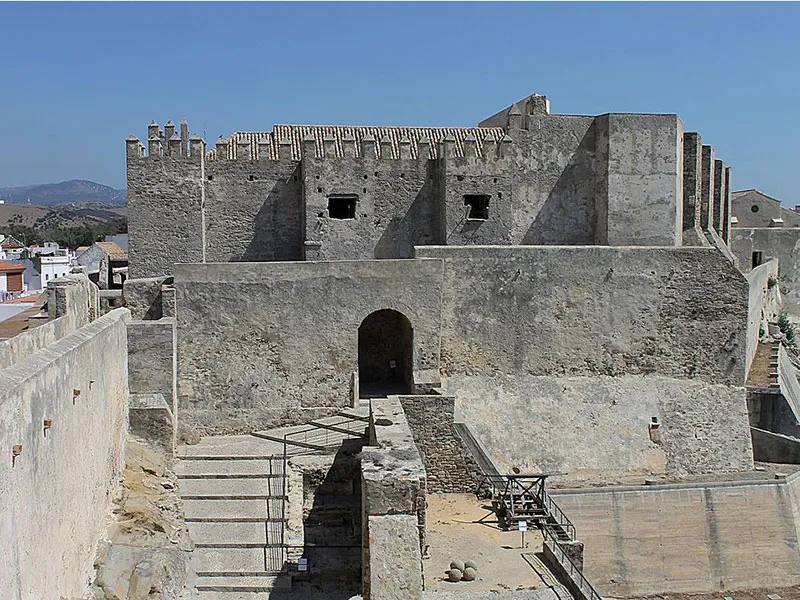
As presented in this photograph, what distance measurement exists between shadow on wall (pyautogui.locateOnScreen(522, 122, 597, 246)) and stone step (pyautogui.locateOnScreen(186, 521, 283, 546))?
32.7ft

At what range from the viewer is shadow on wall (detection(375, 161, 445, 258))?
66.6 ft

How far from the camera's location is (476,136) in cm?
2092

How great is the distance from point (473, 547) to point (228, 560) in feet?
12.7

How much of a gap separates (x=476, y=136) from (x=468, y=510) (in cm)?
942

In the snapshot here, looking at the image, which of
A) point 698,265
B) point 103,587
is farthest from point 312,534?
point 698,265

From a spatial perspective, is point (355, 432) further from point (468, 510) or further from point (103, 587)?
point (103, 587)

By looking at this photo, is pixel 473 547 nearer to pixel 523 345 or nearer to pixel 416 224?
pixel 523 345

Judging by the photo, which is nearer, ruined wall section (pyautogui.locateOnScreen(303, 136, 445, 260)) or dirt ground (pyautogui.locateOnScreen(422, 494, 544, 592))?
dirt ground (pyautogui.locateOnScreen(422, 494, 544, 592))

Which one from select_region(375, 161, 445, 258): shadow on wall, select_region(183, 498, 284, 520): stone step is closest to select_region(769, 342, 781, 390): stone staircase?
select_region(375, 161, 445, 258): shadow on wall

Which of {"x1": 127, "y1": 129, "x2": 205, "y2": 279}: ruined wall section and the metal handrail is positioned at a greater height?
{"x1": 127, "y1": 129, "x2": 205, "y2": 279}: ruined wall section

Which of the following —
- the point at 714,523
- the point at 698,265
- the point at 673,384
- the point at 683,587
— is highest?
the point at 698,265

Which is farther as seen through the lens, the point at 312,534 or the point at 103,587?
the point at 312,534

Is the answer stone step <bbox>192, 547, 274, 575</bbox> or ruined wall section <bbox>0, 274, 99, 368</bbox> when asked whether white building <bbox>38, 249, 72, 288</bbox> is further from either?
stone step <bbox>192, 547, 274, 575</bbox>

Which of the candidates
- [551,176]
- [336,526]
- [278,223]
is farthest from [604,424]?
[278,223]
